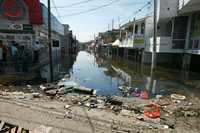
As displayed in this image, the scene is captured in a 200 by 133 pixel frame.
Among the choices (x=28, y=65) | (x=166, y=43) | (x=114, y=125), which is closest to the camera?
(x=114, y=125)

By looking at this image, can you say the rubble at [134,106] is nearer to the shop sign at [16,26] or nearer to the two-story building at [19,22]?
the two-story building at [19,22]

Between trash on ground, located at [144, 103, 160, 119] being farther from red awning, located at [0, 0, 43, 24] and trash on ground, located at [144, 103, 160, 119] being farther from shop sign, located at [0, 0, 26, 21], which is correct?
shop sign, located at [0, 0, 26, 21]

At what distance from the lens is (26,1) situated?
22.2 m

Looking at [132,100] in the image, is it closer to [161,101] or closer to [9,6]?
[161,101]

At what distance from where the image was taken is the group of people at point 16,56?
821 inches

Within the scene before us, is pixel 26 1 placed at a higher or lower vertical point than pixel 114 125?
higher

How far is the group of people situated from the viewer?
20.8 meters

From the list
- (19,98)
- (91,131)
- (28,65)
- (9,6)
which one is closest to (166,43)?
(28,65)

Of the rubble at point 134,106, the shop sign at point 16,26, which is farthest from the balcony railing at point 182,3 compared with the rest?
the shop sign at point 16,26

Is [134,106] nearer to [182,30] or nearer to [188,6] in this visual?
[188,6]

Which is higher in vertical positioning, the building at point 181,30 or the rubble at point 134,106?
the building at point 181,30

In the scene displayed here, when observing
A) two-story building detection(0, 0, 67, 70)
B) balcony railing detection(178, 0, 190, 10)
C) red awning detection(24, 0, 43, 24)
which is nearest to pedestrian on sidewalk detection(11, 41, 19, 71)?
two-story building detection(0, 0, 67, 70)

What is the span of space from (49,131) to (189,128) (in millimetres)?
4539

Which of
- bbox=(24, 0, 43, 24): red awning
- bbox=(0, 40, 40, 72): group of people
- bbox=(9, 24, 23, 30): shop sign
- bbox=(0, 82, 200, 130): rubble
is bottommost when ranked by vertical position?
bbox=(0, 82, 200, 130): rubble
